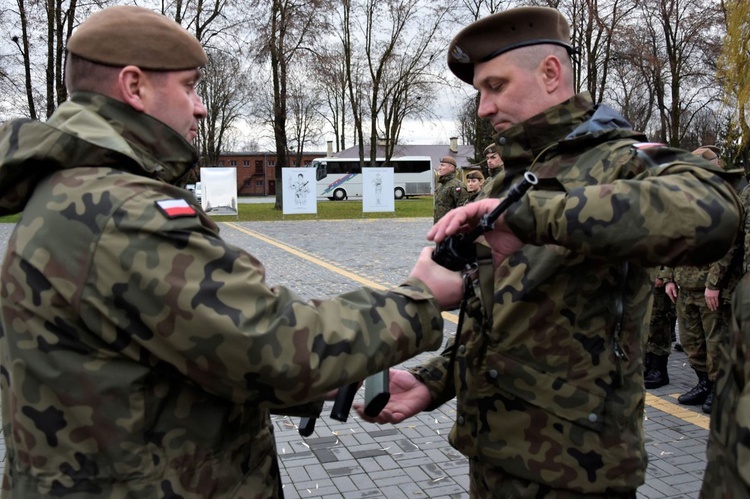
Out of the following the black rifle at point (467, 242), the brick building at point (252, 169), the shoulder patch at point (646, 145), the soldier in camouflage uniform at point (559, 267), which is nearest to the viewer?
the soldier in camouflage uniform at point (559, 267)

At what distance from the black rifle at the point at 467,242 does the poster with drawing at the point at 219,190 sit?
24744mm

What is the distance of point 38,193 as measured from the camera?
5.02 feet

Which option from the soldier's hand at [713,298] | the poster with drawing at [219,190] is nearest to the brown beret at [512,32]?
the soldier's hand at [713,298]

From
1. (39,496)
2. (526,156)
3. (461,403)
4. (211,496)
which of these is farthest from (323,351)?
(526,156)

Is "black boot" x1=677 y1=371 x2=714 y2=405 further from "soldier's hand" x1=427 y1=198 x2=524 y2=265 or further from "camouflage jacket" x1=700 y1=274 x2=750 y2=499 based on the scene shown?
"soldier's hand" x1=427 y1=198 x2=524 y2=265

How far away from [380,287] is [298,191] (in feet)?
74.8

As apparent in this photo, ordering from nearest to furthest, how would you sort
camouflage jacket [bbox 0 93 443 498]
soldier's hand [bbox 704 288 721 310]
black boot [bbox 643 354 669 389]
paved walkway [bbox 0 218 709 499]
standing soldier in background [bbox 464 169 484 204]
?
camouflage jacket [bbox 0 93 443 498], paved walkway [bbox 0 218 709 499], soldier's hand [bbox 704 288 721 310], black boot [bbox 643 354 669 389], standing soldier in background [bbox 464 169 484 204]

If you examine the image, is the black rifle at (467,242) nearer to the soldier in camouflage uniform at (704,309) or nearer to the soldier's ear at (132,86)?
the soldier's ear at (132,86)

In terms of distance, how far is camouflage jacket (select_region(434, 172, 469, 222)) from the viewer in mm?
11305

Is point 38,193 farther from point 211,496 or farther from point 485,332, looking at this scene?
point 485,332

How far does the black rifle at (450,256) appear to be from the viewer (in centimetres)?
169

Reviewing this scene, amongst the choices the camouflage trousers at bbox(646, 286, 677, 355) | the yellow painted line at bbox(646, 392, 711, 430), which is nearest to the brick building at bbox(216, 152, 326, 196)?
the camouflage trousers at bbox(646, 286, 677, 355)

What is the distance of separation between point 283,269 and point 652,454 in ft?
29.3

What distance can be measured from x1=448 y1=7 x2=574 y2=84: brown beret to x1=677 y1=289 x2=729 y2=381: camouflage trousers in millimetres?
4259
